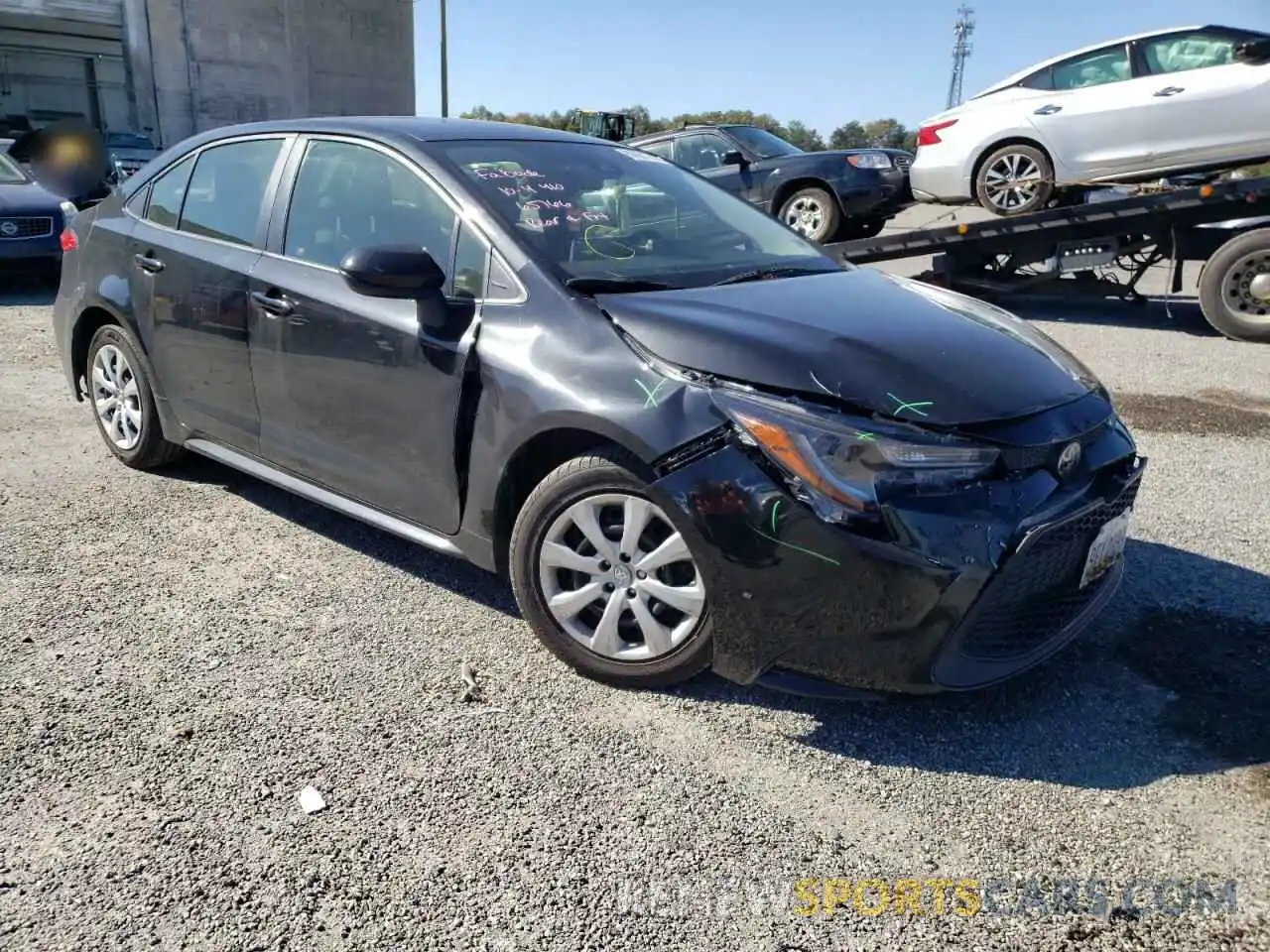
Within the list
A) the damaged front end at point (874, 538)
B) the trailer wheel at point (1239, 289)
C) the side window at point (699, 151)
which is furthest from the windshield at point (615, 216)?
the side window at point (699, 151)

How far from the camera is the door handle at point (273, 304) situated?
143 inches

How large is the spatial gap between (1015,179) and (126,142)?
71.9 ft

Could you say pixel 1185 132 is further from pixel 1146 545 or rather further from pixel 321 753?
pixel 321 753

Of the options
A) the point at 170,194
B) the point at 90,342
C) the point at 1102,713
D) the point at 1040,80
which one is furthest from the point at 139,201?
the point at 1040,80

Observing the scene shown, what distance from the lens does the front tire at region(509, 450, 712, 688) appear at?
2.82 m

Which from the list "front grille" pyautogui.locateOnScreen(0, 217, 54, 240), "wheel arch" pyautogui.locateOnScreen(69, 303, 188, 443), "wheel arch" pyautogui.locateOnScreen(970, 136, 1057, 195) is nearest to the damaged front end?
"wheel arch" pyautogui.locateOnScreen(69, 303, 188, 443)

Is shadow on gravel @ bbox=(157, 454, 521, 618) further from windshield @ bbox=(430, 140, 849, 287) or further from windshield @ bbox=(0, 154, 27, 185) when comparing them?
windshield @ bbox=(0, 154, 27, 185)

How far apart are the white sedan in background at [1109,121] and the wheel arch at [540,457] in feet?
27.0

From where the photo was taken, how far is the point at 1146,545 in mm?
4156

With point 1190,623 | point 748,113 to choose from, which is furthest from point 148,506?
point 748,113

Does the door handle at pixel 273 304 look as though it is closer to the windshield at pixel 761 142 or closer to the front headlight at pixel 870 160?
the front headlight at pixel 870 160

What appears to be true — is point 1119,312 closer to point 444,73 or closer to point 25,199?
point 25,199

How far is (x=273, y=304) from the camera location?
3.68 meters

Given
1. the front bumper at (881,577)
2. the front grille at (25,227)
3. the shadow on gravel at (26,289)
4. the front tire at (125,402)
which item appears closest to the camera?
the front bumper at (881,577)
